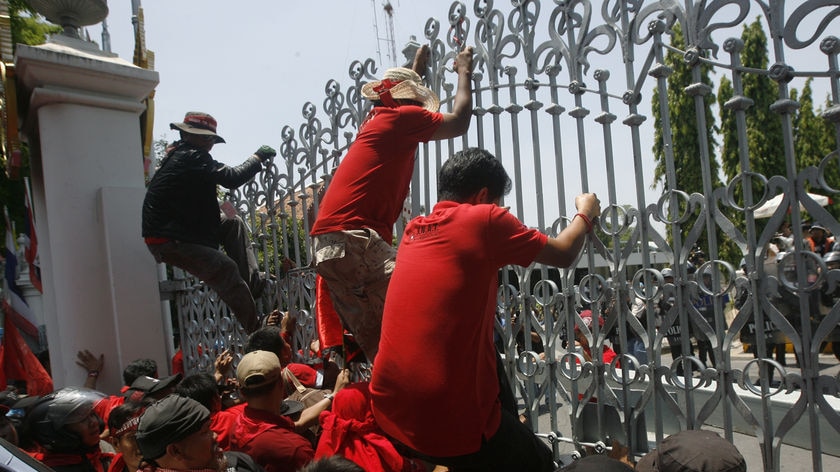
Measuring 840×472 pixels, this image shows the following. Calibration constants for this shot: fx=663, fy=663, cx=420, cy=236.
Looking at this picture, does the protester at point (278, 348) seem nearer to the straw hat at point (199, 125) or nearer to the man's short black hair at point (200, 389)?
the man's short black hair at point (200, 389)

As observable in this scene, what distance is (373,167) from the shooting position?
3.31 metres

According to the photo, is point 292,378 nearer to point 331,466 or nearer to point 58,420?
point 58,420

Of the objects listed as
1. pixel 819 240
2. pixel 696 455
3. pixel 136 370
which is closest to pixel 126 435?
pixel 136 370

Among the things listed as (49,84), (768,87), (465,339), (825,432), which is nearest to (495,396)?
(465,339)

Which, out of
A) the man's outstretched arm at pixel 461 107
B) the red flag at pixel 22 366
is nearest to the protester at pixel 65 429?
the man's outstretched arm at pixel 461 107

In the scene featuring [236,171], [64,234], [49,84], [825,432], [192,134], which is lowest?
[825,432]

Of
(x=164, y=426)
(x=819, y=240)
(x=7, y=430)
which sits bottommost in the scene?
(x=7, y=430)

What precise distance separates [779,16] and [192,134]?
4.32m

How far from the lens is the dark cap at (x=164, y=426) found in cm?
248

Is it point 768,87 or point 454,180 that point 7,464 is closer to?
point 454,180

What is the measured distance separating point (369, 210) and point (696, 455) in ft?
6.26

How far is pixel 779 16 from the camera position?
2.36m

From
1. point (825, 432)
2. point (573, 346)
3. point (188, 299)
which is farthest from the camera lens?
point (188, 299)

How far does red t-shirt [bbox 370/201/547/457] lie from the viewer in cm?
230
